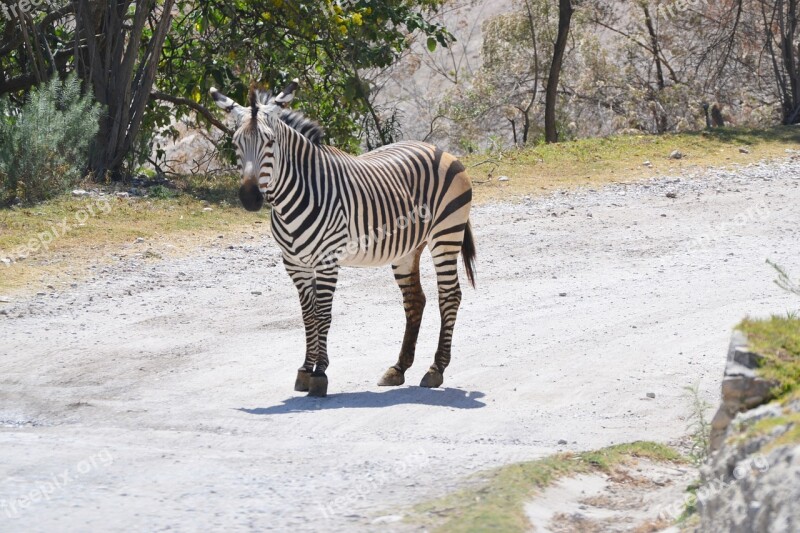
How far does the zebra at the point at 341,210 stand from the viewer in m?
8.38

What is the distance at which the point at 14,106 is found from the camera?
1719 cm

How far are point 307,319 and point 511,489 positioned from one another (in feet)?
10.4

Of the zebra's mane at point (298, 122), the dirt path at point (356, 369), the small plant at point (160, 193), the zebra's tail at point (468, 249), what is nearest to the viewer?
the dirt path at point (356, 369)

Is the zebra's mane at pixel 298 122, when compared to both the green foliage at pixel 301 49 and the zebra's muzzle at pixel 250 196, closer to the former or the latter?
the zebra's muzzle at pixel 250 196

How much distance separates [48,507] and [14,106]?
1265 centimetres

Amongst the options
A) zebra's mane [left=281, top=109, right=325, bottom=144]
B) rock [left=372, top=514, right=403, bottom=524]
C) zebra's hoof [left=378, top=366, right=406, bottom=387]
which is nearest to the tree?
zebra's mane [left=281, top=109, right=325, bottom=144]

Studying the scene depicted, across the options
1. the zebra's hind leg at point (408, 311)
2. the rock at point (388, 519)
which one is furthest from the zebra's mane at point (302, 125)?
the rock at point (388, 519)

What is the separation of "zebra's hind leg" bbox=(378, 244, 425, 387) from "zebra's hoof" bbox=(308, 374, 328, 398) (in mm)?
667

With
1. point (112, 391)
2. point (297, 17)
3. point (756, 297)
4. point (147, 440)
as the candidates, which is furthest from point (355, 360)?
point (297, 17)

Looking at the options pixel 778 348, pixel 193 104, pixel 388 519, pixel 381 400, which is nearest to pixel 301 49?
pixel 193 104

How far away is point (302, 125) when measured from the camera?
29.2 ft

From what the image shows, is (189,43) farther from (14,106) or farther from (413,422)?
(413,422)

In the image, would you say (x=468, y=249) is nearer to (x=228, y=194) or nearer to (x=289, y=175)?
(x=289, y=175)

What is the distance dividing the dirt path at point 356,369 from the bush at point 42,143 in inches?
119
